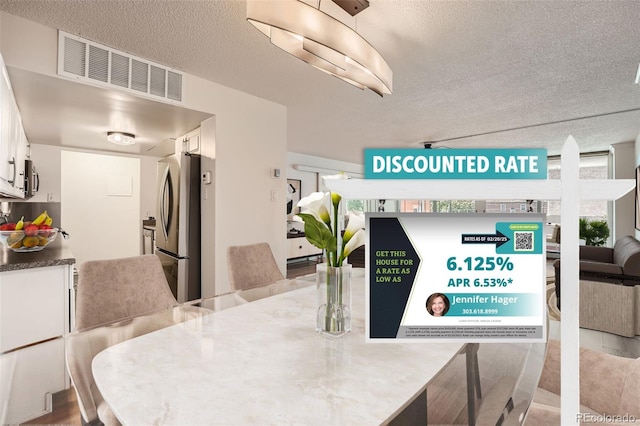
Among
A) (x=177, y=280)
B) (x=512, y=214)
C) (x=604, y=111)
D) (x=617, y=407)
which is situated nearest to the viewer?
(x=512, y=214)

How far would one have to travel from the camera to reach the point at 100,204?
5.81 m

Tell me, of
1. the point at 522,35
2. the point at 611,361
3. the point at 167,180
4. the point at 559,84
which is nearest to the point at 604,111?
the point at 559,84

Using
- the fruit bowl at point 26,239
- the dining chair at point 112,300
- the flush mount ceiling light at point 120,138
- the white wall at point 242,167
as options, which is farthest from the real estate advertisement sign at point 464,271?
the flush mount ceiling light at point 120,138

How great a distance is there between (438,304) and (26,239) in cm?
287

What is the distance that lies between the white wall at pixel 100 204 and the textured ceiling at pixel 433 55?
11.9ft

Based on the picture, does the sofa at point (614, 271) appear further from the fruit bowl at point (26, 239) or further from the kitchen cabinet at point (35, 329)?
the fruit bowl at point (26, 239)

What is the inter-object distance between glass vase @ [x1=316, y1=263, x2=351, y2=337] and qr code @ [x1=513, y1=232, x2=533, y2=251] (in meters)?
0.64

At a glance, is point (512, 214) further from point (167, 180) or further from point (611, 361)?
point (167, 180)

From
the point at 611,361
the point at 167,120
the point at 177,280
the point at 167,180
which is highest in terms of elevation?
the point at 167,120

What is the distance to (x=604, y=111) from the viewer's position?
3.99 metres

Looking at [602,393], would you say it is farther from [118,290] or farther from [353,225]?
[118,290]

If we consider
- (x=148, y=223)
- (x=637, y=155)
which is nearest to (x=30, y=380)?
(x=148, y=223)

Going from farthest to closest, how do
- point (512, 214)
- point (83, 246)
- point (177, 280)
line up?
1. point (83, 246)
2. point (177, 280)
3. point (512, 214)

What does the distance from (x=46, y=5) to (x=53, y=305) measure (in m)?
1.83
